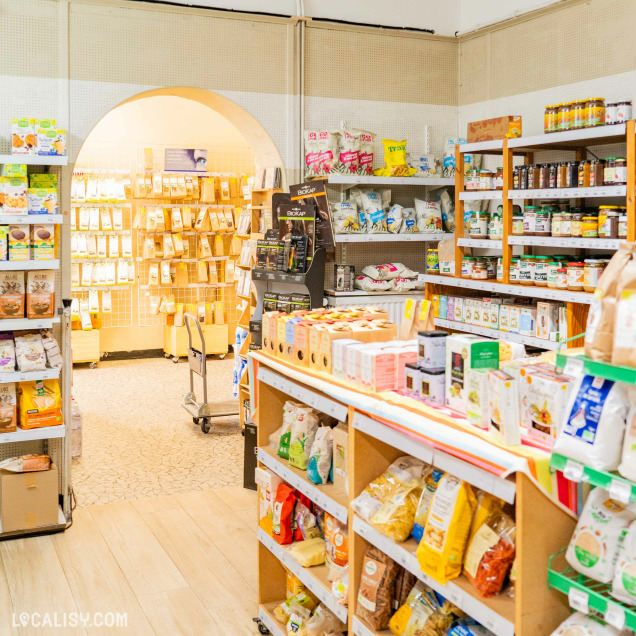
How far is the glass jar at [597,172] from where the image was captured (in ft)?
13.7

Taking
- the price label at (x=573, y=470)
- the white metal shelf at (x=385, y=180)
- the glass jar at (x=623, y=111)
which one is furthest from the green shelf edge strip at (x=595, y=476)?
the white metal shelf at (x=385, y=180)

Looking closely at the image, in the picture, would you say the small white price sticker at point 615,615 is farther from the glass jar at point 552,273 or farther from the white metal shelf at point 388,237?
the white metal shelf at point 388,237

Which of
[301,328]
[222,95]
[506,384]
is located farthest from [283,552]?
[222,95]

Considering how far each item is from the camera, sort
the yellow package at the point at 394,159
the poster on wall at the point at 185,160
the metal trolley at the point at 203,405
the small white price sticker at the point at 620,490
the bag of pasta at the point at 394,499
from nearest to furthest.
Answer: the small white price sticker at the point at 620,490 < the bag of pasta at the point at 394,499 < the yellow package at the point at 394,159 < the metal trolley at the point at 203,405 < the poster on wall at the point at 185,160

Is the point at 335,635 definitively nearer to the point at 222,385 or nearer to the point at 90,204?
the point at 222,385

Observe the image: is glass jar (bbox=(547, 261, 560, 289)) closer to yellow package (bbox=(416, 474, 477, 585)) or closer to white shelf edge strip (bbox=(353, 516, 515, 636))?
white shelf edge strip (bbox=(353, 516, 515, 636))

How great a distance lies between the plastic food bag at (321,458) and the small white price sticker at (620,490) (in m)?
1.53

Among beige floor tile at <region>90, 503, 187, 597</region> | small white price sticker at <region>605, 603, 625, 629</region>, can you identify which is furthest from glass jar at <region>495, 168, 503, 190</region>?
small white price sticker at <region>605, 603, 625, 629</region>

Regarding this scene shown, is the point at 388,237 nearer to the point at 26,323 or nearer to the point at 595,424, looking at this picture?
the point at 26,323

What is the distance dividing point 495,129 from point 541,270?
1.04 metres

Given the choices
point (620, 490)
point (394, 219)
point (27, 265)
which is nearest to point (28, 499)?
point (27, 265)

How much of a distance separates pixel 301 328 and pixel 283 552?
95cm

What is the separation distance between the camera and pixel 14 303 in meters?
4.51

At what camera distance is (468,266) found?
521cm
